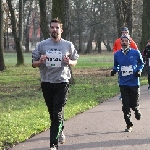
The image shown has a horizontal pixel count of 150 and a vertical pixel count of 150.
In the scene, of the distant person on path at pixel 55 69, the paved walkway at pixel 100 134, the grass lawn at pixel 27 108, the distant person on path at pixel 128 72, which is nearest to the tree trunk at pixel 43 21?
the grass lawn at pixel 27 108

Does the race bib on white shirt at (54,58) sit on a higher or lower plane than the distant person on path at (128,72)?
higher

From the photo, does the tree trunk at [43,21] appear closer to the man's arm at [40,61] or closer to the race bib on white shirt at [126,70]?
the race bib on white shirt at [126,70]

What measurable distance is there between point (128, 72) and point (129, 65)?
138 millimetres

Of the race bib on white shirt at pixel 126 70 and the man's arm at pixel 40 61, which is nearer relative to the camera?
the man's arm at pixel 40 61

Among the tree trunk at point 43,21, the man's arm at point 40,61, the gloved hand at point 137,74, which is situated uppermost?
the tree trunk at point 43,21

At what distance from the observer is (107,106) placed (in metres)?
12.3

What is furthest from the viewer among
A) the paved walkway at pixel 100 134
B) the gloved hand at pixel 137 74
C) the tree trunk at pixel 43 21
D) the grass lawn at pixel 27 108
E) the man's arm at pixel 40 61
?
the tree trunk at pixel 43 21

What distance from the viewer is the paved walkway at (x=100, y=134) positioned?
718 cm

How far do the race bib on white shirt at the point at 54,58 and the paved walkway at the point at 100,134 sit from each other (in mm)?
1349

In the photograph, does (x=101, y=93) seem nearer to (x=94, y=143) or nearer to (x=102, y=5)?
(x=94, y=143)

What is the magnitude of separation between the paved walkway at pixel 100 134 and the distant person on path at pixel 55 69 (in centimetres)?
52

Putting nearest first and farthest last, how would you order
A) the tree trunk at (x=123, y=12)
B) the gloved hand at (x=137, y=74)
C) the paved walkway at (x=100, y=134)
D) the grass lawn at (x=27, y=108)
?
1. the paved walkway at (x=100, y=134)
2. the grass lawn at (x=27, y=108)
3. the gloved hand at (x=137, y=74)
4. the tree trunk at (x=123, y=12)

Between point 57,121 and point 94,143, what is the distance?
91 cm

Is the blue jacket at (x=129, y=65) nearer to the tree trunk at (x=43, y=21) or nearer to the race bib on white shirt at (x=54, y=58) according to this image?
the race bib on white shirt at (x=54, y=58)
